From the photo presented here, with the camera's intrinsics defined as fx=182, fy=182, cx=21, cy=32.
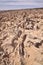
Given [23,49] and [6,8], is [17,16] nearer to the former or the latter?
[6,8]

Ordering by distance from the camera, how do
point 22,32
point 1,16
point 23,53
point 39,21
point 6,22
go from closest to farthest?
point 23,53 → point 22,32 → point 39,21 → point 6,22 → point 1,16

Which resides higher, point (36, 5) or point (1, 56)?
point (36, 5)

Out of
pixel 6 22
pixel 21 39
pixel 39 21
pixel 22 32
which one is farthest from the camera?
pixel 6 22

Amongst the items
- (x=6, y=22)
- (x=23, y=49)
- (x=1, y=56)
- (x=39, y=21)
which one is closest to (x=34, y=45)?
(x=23, y=49)

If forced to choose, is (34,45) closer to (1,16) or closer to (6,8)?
(1,16)

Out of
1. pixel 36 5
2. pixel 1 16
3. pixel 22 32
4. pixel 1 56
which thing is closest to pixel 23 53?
pixel 1 56

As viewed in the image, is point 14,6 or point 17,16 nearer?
point 17,16
